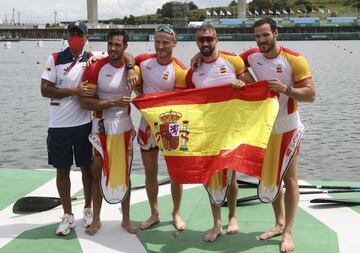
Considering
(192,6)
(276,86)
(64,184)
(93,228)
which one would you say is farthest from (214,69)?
(192,6)

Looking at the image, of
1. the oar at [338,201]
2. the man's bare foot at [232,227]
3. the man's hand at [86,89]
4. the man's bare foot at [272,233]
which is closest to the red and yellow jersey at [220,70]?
the man's hand at [86,89]

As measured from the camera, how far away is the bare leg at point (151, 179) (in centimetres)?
546

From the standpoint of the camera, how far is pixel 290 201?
194 inches

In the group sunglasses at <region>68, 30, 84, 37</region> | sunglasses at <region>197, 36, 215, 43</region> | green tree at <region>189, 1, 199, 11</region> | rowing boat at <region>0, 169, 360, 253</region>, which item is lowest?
rowing boat at <region>0, 169, 360, 253</region>

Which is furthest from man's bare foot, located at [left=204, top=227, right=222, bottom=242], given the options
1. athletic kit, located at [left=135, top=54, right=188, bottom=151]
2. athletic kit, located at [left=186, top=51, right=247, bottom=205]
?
athletic kit, located at [left=135, top=54, right=188, bottom=151]

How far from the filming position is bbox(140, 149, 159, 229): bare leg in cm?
546

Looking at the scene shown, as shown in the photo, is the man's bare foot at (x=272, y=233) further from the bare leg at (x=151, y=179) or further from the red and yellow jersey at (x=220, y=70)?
the red and yellow jersey at (x=220, y=70)

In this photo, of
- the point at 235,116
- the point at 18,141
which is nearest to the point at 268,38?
the point at 235,116

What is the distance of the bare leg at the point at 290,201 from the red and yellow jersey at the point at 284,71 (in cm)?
36

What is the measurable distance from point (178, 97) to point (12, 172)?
4121 mm

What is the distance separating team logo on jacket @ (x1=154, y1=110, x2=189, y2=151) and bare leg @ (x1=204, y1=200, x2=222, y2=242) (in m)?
0.72

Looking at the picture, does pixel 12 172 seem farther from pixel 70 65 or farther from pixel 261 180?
pixel 261 180

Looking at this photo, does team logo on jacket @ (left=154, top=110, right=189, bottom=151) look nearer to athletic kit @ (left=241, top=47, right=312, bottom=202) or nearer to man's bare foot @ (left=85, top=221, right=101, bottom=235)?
athletic kit @ (left=241, top=47, right=312, bottom=202)

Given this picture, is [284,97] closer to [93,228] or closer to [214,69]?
[214,69]
